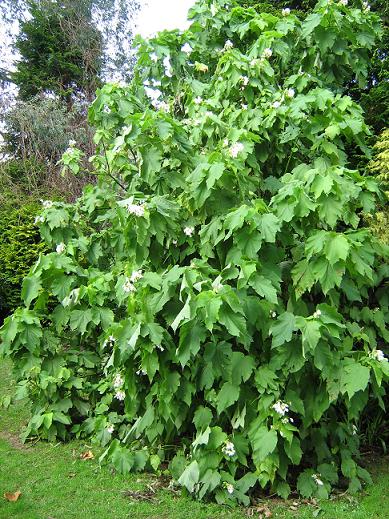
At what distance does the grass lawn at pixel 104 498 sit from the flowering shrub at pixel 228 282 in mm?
122

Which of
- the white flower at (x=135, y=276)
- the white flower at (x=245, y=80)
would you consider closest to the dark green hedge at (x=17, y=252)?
the white flower at (x=245, y=80)

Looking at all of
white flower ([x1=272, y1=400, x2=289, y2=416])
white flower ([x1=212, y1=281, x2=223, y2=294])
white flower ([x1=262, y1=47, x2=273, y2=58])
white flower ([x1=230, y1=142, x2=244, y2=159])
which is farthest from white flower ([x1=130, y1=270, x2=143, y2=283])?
white flower ([x1=262, y1=47, x2=273, y2=58])

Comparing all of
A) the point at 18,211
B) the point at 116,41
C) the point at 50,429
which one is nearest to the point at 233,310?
the point at 50,429

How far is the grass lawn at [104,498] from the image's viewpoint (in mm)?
3281

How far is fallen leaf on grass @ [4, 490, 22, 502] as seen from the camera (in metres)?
3.51

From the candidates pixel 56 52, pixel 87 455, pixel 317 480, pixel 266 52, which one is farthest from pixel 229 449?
pixel 56 52

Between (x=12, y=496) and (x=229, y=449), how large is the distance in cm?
153

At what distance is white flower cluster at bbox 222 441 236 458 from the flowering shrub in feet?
0.05

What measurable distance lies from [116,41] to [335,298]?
44.7 feet

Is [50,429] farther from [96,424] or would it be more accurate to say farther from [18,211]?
[18,211]

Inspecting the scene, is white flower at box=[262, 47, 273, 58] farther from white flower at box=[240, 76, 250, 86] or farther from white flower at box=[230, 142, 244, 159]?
white flower at box=[230, 142, 244, 159]

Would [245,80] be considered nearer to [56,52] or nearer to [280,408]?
[280,408]

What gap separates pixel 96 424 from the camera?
432 centimetres

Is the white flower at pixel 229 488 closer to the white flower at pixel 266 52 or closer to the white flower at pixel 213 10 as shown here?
the white flower at pixel 266 52
